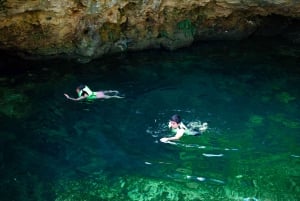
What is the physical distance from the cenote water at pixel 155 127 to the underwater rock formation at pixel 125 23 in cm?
48

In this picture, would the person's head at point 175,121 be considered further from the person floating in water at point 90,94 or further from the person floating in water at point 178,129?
the person floating in water at point 90,94

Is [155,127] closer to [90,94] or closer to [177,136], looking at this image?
[177,136]

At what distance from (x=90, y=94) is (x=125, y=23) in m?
3.20

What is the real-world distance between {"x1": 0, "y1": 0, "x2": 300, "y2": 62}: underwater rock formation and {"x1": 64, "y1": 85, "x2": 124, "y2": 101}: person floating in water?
6.19 feet

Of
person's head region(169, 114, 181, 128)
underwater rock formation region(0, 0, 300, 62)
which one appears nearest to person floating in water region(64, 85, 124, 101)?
underwater rock formation region(0, 0, 300, 62)

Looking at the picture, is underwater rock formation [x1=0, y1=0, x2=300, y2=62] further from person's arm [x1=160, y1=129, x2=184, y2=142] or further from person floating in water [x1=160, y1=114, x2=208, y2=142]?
person's arm [x1=160, y1=129, x2=184, y2=142]

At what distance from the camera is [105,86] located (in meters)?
12.8

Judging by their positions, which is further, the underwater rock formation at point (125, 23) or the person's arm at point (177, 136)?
the underwater rock formation at point (125, 23)

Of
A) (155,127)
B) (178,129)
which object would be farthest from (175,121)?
(155,127)

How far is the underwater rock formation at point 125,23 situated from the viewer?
39.2ft

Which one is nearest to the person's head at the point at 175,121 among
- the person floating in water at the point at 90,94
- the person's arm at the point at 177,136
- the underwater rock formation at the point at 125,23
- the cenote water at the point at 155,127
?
the person's arm at the point at 177,136

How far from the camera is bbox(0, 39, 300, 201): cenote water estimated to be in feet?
29.9

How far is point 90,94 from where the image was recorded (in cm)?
1175

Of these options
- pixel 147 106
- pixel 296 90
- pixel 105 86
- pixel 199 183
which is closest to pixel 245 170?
pixel 199 183
